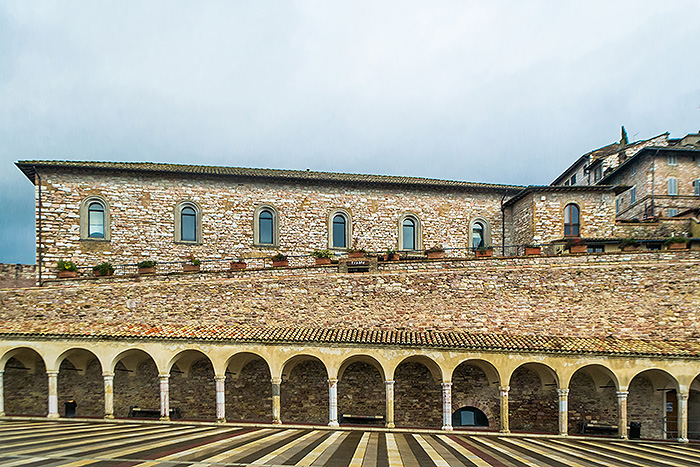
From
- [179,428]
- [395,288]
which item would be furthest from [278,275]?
[179,428]

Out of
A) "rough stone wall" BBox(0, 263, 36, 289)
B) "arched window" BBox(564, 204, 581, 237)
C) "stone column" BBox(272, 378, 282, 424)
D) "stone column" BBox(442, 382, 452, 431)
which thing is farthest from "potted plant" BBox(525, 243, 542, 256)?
"rough stone wall" BBox(0, 263, 36, 289)

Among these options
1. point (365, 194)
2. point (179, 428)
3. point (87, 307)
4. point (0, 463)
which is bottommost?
point (179, 428)

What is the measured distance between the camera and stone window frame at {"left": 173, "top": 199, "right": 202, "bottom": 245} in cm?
2894

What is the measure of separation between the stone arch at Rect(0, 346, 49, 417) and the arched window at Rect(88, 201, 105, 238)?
7713 millimetres

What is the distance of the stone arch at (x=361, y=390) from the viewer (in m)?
22.8

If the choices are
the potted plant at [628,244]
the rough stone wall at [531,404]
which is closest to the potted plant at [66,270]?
the rough stone wall at [531,404]

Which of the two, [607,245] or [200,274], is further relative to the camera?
[607,245]

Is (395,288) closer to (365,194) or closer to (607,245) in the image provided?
(365,194)

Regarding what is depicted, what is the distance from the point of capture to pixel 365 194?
104 ft

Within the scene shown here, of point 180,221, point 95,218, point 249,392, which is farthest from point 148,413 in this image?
point 95,218

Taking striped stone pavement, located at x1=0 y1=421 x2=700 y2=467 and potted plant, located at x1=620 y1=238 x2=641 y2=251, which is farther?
potted plant, located at x1=620 y1=238 x2=641 y2=251

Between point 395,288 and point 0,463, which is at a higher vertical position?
point 395,288

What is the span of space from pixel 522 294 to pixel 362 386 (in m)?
9.44

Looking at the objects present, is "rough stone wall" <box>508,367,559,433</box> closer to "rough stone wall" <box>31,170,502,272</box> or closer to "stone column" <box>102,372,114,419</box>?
"rough stone wall" <box>31,170,502,272</box>
